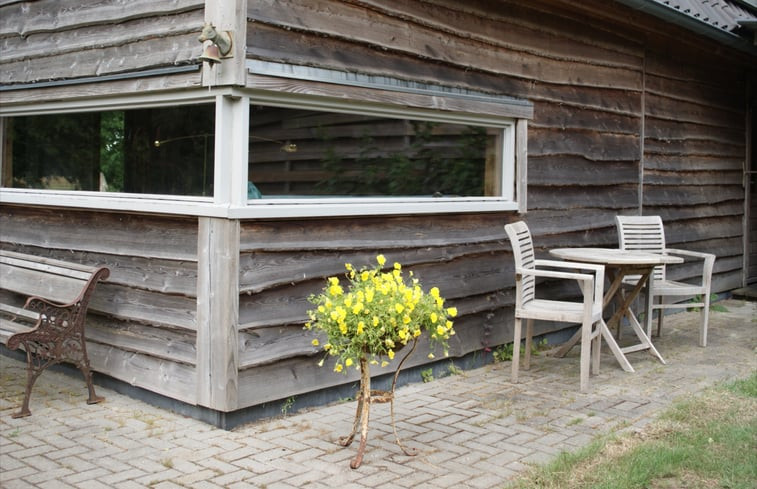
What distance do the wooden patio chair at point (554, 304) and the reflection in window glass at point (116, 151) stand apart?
232cm

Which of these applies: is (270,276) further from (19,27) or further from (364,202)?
(19,27)

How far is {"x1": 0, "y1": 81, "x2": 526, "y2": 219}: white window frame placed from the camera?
4.61m

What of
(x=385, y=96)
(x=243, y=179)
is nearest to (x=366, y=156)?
(x=385, y=96)

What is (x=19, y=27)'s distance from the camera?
20.2ft

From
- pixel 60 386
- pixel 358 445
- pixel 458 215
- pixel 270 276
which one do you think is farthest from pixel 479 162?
pixel 60 386

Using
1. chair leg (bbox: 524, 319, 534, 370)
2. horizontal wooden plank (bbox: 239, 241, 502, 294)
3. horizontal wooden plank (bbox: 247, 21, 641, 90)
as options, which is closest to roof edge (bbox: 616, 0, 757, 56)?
horizontal wooden plank (bbox: 247, 21, 641, 90)

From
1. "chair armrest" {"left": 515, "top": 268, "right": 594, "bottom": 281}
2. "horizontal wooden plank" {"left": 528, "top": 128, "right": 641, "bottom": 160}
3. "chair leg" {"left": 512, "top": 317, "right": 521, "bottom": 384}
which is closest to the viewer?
"chair armrest" {"left": 515, "top": 268, "right": 594, "bottom": 281}

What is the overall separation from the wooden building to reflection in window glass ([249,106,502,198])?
14 millimetres

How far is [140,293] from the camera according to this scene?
5172 mm

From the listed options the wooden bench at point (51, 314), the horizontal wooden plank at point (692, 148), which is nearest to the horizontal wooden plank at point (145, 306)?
the wooden bench at point (51, 314)

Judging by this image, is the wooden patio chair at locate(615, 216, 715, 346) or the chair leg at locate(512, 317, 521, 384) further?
the wooden patio chair at locate(615, 216, 715, 346)

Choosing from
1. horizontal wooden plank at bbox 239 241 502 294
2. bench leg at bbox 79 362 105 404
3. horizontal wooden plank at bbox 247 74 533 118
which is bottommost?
bench leg at bbox 79 362 105 404

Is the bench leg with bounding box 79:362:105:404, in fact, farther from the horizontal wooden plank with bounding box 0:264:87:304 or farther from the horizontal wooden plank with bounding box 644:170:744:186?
the horizontal wooden plank with bounding box 644:170:744:186

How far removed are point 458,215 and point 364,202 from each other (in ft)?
3.36
